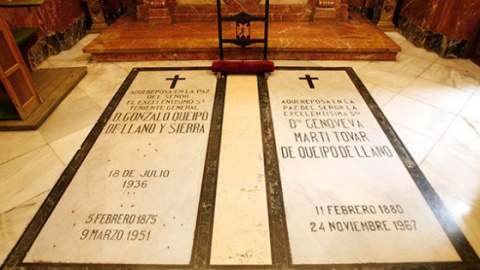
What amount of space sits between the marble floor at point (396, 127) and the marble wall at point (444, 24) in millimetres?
158

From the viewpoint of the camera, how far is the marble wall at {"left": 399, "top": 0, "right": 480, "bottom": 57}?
337cm

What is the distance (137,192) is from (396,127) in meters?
2.04

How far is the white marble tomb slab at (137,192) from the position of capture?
5.07 feet

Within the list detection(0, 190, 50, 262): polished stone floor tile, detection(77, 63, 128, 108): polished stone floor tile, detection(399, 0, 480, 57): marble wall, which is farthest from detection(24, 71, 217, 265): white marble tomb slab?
detection(399, 0, 480, 57): marble wall

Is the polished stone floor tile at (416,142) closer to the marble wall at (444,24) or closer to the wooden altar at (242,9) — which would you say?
the marble wall at (444,24)

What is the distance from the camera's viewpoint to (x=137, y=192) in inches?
73.3

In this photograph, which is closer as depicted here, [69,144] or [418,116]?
[69,144]

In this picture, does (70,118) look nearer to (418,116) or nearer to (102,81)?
A: (102,81)

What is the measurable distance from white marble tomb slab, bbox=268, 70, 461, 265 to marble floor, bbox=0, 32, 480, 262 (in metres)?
0.21

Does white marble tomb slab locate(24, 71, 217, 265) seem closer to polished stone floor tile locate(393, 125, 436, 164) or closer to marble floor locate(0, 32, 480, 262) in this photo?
marble floor locate(0, 32, 480, 262)

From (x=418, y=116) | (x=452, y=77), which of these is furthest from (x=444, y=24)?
(x=418, y=116)

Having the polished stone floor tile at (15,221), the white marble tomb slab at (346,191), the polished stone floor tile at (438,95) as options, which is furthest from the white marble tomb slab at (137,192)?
the polished stone floor tile at (438,95)

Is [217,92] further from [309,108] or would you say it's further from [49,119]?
[49,119]

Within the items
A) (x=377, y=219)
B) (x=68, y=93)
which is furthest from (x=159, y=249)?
(x=68, y=93)
